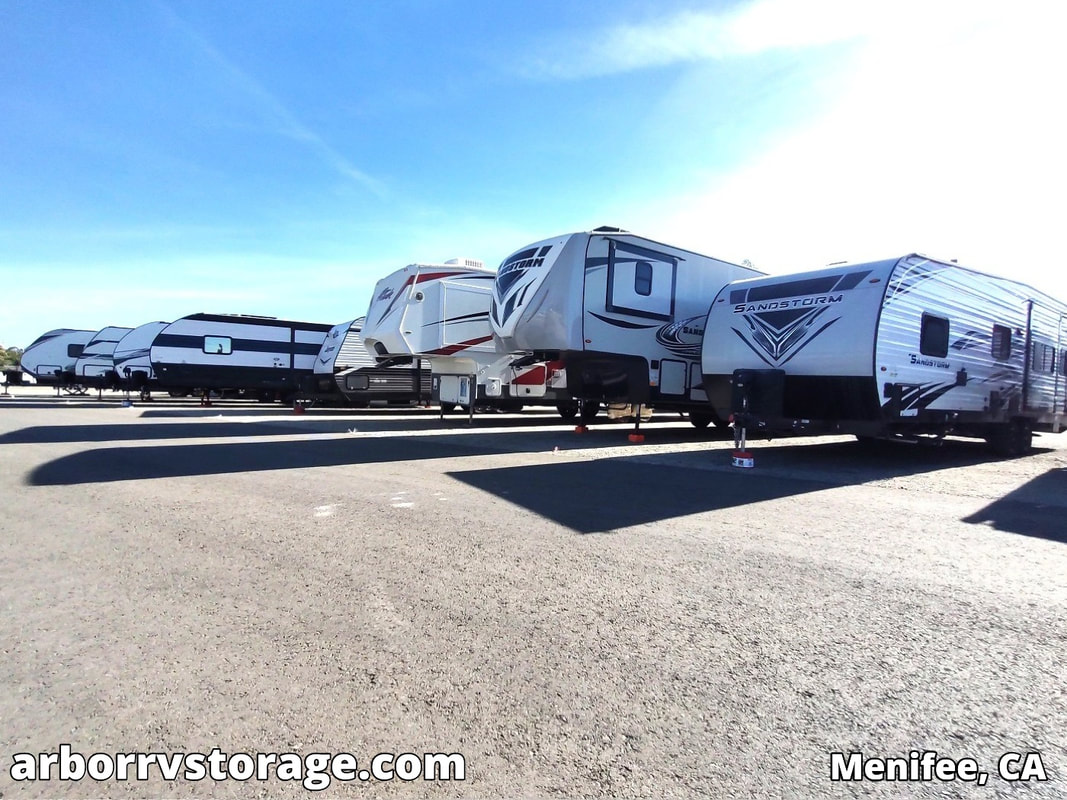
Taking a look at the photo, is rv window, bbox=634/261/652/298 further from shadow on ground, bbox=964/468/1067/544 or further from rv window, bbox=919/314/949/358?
shadow on ground, bbox=964/468/1067/544

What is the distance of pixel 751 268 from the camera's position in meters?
14.2

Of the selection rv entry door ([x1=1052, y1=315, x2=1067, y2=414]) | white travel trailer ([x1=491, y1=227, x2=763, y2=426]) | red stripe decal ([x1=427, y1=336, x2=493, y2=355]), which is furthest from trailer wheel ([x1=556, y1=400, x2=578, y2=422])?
rv entry door ([x1=1052, y1=315, x2=1067, y2=414])

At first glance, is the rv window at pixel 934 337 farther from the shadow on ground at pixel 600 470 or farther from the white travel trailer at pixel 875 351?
the shadow on ground at pixel 600 470

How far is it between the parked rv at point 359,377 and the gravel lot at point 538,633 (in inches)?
451

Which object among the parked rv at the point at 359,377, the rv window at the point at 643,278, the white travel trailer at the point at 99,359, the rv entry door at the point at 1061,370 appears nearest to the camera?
the rv window at the point at 643,278

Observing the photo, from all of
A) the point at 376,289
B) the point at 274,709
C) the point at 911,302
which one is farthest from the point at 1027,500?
the point at 376,289

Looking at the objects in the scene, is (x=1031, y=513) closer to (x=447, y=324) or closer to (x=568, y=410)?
(x=447, y=324)

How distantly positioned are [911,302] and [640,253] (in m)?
4.80

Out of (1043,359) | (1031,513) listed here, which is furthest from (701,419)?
(1031,513)

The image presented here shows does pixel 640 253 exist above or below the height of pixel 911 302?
above

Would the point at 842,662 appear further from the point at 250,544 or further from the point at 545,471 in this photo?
the point at 545,471

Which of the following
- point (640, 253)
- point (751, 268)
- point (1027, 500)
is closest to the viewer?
point (1027, 500)

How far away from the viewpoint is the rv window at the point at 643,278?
11.8 meters

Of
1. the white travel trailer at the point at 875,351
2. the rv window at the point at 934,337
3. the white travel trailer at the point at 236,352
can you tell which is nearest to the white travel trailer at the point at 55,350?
the white travel trailer at the point at 236,352
